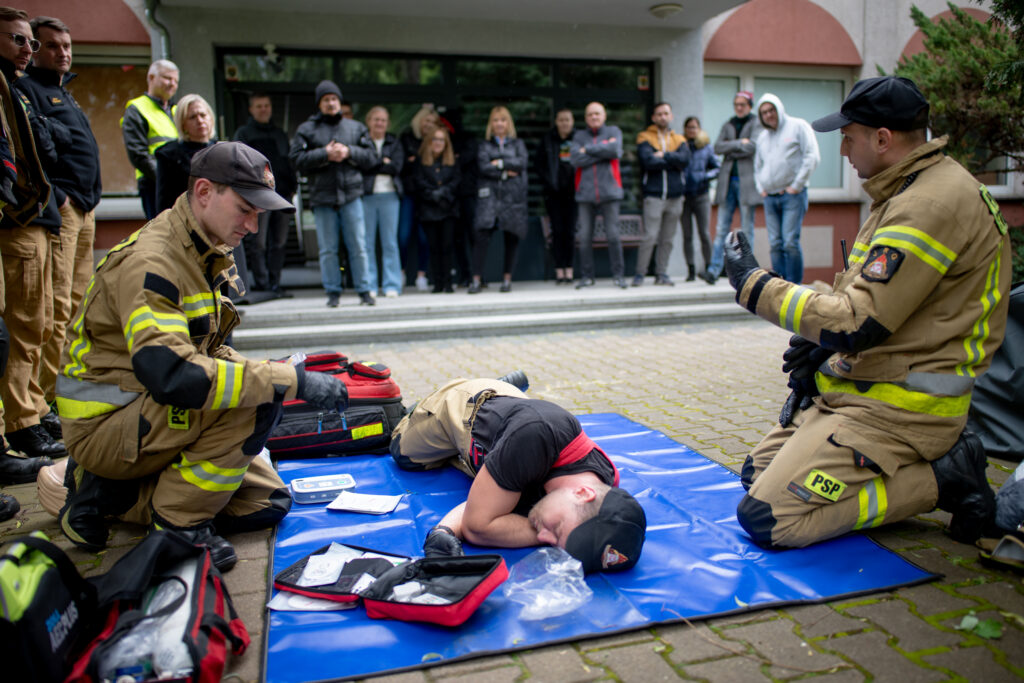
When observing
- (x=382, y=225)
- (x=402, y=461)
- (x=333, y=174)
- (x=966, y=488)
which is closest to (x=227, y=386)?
(x=402, y=461)

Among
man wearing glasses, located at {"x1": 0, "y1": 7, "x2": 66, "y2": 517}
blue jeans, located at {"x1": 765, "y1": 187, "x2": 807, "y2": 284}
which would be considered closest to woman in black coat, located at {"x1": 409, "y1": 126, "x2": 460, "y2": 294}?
blue jeans, located at {"x1": 765, "y1": 187, "x2": 807, "y2": 284}

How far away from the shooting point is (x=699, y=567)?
117 inches

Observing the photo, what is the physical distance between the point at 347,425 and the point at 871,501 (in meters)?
2.75

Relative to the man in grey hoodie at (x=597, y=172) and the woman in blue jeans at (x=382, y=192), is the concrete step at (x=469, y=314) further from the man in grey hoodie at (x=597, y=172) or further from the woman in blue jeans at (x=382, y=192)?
the man in grey hoodie at (x=597, y=172)

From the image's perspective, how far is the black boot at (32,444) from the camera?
4402mm

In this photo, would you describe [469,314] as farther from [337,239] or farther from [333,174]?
[333,174]

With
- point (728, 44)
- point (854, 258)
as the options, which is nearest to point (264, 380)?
point (854, 258)

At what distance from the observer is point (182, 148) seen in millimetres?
6113

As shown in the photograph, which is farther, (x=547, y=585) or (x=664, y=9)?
(x=664, y=9)

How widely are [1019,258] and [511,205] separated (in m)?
5.57

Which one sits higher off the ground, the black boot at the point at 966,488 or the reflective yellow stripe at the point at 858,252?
the reflective yellow stripe at the point at 858,252

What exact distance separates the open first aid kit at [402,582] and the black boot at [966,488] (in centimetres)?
184

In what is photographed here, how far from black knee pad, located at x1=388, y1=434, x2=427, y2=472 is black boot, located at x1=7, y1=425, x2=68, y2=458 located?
76.4 inches

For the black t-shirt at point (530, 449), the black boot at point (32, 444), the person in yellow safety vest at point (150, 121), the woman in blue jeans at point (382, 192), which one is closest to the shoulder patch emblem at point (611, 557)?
the black t-shirt at point (530, 449)
